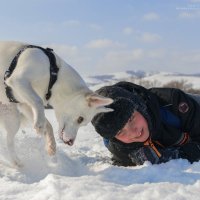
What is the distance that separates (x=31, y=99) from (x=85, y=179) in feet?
3.63

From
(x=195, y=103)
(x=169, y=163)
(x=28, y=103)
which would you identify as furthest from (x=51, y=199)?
(x=195, y=103)

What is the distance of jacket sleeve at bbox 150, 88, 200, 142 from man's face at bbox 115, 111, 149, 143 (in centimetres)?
58

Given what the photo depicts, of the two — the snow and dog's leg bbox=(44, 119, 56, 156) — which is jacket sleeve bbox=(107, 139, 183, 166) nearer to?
the snow

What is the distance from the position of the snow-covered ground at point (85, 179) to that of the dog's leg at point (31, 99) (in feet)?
1.67

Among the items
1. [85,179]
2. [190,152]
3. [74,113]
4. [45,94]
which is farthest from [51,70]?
[190,152]

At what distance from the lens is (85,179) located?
384cm

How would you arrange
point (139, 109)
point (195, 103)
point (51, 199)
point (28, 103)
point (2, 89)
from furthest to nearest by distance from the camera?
1. point (195, 103)
2. point (139, 109)
3. point (2, 89)
4. point (28, 103)
5. point (51, 199)

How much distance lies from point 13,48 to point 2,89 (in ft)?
1.75

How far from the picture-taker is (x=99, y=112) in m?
4.97

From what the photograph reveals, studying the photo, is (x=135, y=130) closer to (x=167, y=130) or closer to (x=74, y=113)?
(x=167, y=130)

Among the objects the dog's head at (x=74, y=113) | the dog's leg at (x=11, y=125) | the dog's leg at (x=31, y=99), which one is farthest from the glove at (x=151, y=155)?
the dog's leg at (x=11, y=125)

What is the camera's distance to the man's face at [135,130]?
506 centimetres

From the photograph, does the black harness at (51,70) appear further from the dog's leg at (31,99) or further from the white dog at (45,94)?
the dog's leg at (31,99)

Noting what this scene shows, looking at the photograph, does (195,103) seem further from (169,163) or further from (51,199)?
(51,199)
